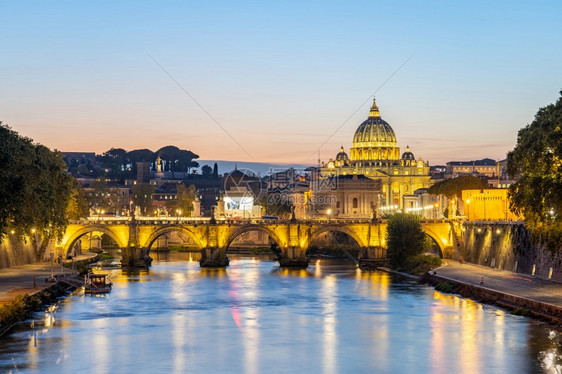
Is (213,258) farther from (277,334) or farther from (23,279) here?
(277,334)

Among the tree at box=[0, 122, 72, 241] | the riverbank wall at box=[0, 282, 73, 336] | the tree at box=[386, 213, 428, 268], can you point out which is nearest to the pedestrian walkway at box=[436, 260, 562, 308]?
the tree at box=[386, 213, 428, 268]

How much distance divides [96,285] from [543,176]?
3014cm

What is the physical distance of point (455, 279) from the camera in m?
59.0

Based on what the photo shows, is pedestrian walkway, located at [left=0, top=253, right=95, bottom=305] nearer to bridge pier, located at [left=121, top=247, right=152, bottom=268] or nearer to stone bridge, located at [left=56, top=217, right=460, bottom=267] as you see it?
bridge pier, located at [left=121, top=247, right=152, bottom=268]

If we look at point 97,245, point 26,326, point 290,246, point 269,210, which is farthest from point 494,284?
point 269,210

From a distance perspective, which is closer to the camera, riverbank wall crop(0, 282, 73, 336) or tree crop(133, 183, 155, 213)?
riverbank wall crop(0, 282, 73, 336)

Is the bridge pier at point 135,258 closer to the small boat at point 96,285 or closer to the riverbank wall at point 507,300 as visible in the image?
the small boat at point 96,285

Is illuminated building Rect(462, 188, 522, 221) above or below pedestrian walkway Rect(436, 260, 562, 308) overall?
above

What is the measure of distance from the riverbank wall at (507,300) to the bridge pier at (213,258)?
2695 cm

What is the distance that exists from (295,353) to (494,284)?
61.8 feet

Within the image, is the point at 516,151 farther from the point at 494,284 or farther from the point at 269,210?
the point at 269,210

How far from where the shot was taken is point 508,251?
62.5m

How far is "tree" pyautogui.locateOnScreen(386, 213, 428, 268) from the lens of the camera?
7825 cm

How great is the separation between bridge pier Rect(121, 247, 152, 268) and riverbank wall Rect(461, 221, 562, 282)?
92.8ft
